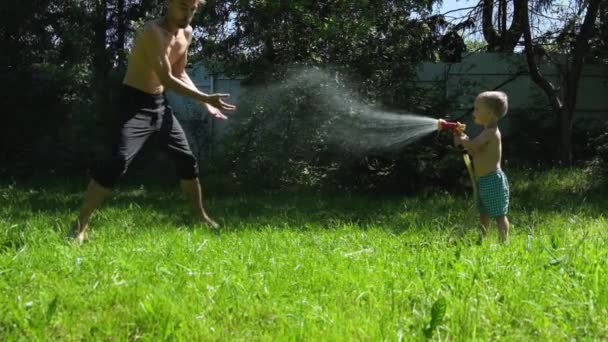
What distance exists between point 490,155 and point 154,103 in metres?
2.49

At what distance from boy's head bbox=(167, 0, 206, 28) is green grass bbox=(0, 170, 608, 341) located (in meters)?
1.54

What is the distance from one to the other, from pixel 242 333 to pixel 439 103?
6.41 metres

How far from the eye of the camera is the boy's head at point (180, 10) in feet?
15.7

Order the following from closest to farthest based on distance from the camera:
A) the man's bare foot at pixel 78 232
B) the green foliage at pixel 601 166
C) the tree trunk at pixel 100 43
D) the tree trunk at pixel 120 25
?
the man's bare foot at pixel 78 232 < the green foliage at pixel 601 166 < the tree trunk at pixel 100 43 < the tree trunk at pixel 120 25

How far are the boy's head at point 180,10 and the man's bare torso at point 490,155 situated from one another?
7.66 feet

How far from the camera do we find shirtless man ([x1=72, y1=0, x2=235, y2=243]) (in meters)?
4.54

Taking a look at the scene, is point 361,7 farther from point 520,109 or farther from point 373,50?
point 520,109

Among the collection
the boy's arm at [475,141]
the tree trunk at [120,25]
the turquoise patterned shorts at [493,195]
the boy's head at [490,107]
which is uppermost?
the tree trunk at [120,25]

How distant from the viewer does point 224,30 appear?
28.3 ft

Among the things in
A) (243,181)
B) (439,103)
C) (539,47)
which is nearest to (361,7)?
(439,103)

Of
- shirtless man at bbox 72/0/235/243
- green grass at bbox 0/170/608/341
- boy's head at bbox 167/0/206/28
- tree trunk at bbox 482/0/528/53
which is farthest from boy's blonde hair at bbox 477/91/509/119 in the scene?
tree trunk at bbox 482/0/528/53

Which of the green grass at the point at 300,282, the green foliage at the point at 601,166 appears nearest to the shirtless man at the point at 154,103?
the green grass at the point at 300,282

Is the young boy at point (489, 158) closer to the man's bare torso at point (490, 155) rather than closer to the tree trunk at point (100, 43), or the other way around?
the man's bare torso at point (490, 155)

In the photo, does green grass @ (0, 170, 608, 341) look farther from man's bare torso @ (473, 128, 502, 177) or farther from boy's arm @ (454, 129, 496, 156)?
boy's arm @ (454, 129, 496, 156)
